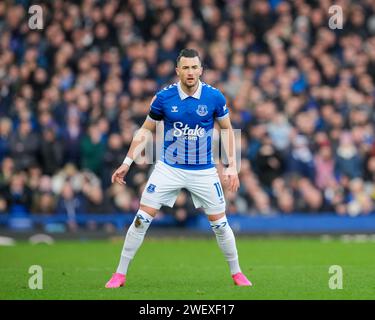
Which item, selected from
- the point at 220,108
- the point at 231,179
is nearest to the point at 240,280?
the point at 231,179

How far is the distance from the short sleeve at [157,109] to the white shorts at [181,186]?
63cm

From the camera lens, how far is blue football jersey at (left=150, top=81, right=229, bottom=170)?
1215 cm

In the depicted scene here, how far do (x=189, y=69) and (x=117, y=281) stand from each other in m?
2.67

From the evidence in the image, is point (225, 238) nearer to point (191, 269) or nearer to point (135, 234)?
point (135, 234)

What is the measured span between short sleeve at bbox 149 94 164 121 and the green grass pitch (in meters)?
2.05

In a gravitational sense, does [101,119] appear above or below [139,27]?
below

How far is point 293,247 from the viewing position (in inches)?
798

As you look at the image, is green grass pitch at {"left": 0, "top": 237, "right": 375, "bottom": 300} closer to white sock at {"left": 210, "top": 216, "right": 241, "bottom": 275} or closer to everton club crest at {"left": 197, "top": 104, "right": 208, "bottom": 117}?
white sock at {"left": 210, "top": 216, "right": 241, "bottom": 275}

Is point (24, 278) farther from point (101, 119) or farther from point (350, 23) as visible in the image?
point (350, 23)

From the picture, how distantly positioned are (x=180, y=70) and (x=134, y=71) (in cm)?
1307

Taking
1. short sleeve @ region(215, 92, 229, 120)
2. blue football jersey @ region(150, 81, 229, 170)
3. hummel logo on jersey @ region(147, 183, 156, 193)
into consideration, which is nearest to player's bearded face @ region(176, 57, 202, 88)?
blue football jersey @ region(150, 81, 229, 170)

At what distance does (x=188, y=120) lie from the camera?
1215cm
